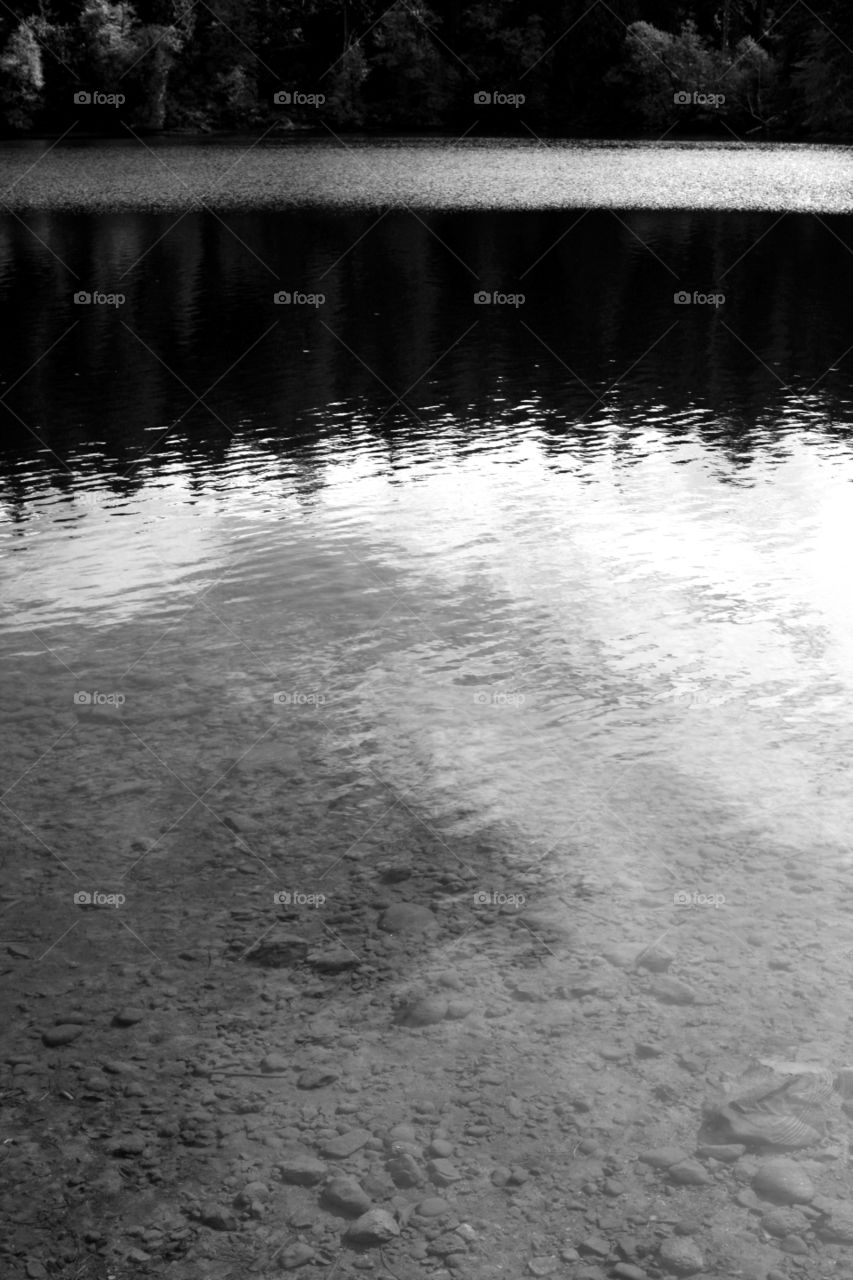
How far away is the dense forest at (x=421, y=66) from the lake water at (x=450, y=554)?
193 feet

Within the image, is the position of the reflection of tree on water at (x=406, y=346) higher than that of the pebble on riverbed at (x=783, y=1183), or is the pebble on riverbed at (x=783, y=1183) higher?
the reflection of tree on water at (x=406, y=346)

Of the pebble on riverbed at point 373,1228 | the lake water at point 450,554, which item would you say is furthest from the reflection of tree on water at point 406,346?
the pebble on riverbed at point 373,1228

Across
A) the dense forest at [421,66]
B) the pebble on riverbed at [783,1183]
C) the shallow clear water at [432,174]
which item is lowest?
the pebble on riverbed at [783,1183]

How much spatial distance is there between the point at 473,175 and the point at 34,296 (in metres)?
34.4

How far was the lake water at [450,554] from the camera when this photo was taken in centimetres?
936

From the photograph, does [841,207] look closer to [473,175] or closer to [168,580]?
[473,175]

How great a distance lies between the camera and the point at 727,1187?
578cm

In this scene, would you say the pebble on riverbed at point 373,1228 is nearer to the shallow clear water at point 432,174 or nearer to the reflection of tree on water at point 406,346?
the reflection of tree on water at point 406,346

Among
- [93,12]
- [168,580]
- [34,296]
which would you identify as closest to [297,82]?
[93,12]

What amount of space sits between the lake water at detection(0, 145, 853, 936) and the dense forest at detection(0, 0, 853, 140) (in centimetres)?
5895

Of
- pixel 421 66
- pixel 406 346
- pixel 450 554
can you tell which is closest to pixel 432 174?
pixel 406 346

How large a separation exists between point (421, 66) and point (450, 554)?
91.5 m

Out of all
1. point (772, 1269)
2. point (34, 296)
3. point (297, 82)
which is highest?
point (297, 82)

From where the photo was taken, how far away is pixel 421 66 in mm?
96188
